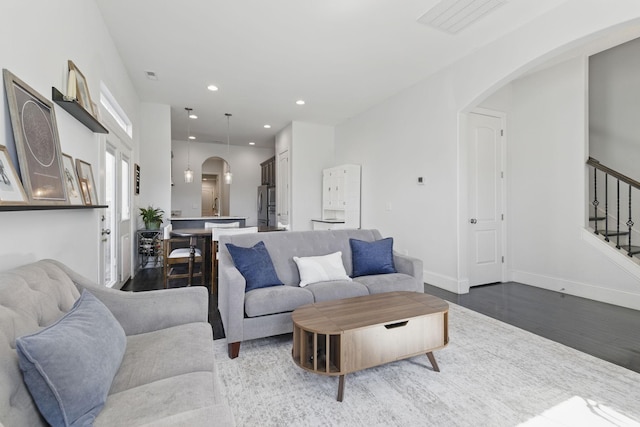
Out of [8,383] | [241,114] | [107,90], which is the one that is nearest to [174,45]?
[107,90]

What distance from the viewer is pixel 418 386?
1.93 metres

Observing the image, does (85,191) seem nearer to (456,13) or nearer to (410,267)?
(410,267)

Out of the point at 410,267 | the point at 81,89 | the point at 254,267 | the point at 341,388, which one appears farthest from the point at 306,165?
the point at 341,388

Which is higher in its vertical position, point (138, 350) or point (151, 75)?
point (151, 75)

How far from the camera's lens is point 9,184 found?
53.7 inches

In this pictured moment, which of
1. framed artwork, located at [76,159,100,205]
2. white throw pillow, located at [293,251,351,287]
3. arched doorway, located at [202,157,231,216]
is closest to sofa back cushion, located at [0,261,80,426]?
framed artwork, located at [76,159,100,205]

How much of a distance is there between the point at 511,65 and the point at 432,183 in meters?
1.64

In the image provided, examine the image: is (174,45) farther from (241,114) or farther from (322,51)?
(241,114)

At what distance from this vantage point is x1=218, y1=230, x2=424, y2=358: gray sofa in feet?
7.64

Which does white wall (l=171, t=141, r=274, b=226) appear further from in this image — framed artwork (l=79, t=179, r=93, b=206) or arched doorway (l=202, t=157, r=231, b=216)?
framed artwork (l=79, t=179, r=93, b=206)

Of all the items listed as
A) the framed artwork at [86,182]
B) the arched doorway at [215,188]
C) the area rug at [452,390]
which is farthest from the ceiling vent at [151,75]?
the arched doorway at [215,188]

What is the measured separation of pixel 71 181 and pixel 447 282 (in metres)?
4.15

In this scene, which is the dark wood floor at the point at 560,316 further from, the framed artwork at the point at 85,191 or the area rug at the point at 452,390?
the framed artwork at the point at 85,191

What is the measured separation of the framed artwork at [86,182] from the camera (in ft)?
7.74
